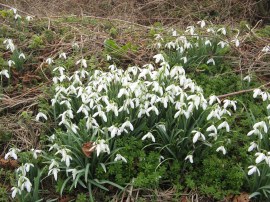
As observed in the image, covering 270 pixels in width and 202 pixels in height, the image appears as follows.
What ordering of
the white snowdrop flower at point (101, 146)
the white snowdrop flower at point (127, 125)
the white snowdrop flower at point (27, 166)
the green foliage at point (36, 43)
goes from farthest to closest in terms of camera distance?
the green foliage at point (36, 43)
the white snowdrop flower at point (127, 125)
the white snowdrop flower at point (27, 166)
the white snowdrop flower at point (101, 146)

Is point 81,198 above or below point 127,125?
below

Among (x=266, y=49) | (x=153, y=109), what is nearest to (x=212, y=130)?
(x=153, y=109)

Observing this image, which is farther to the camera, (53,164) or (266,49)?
(266,49)

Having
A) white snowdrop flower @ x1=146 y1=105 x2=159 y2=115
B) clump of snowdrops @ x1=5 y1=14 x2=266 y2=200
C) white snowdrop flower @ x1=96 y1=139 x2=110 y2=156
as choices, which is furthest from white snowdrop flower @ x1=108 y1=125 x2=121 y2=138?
white snowdrop flower @ x1=146 y1=105 x2=159 y2=115

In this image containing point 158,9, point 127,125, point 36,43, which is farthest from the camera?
point 158,9

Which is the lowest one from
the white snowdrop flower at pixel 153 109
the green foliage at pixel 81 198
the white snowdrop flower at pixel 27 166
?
the green foliage at pixel 81 198

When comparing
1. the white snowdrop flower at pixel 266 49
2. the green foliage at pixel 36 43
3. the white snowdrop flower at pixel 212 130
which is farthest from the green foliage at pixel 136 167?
the green foliage at pixel 36 43

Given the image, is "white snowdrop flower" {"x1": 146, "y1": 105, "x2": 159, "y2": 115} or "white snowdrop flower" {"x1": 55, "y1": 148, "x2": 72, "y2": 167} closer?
"white snowdrop flower" {"x1": 55, "y1": 148, "x2": 72, "y2": 167}

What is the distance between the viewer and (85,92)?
349cm

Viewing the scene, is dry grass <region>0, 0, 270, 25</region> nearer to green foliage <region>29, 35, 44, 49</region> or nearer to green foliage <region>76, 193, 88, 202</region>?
green foliage <region>29, 35, 44, 49</region>

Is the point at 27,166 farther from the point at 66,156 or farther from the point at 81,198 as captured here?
the point at 81,198

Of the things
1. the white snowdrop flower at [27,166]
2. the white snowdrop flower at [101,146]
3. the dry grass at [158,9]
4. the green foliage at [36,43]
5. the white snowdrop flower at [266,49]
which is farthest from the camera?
the dry grass at [158,9]

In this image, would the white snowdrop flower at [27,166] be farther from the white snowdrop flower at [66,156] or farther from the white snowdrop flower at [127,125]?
the white snowdrop flower at [127,125]

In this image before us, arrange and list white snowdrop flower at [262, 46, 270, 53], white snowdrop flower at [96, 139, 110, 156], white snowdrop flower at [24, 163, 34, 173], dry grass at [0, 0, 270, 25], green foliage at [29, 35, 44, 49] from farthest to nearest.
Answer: dry grass at [0, 0, 270, 25]
green foliage at [29, 35, 44, 49]
white snowdrop flower at [262, 46, 270, 53]
white snowdrop flower at [24, 163, 34, 173]
white snowdrop flower at [96, 139, 110, 156]
